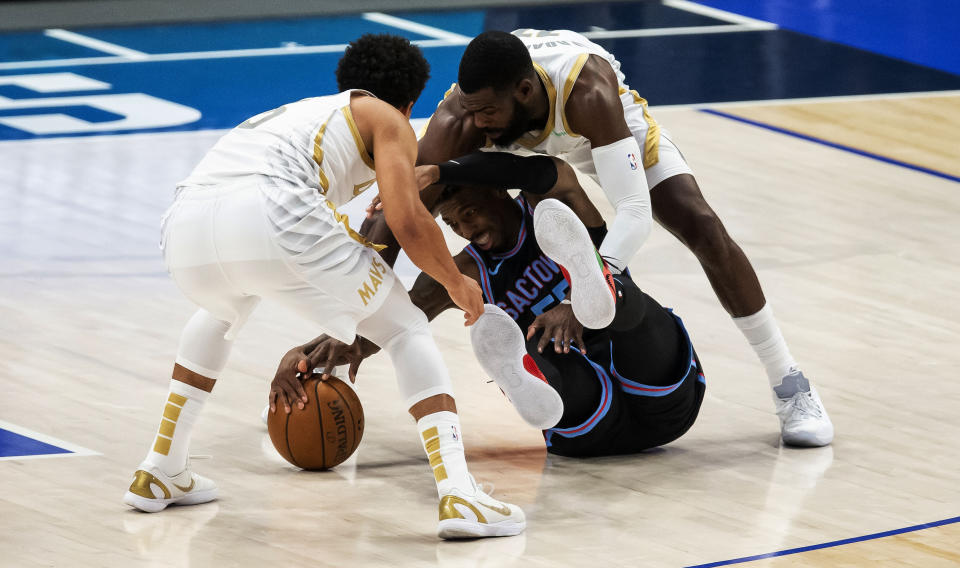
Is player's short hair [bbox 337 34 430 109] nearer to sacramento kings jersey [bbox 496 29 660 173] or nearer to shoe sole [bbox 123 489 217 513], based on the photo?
sacramento kings jersey [bbox 496 29 660 173]

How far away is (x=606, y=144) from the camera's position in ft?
16.3

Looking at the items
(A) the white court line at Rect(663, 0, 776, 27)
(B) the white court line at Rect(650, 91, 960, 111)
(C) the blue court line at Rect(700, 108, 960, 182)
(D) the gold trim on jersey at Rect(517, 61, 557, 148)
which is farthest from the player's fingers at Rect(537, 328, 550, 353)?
(A) the white court line at Rect(663, 0, 776, 27)

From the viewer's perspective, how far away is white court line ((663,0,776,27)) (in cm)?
1380

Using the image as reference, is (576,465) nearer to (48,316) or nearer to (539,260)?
(539,260)

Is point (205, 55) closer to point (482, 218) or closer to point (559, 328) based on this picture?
point (482, 218)

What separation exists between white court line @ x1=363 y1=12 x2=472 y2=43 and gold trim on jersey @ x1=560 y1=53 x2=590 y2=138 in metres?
7.53

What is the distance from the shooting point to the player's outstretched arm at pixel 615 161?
4891 millimetres

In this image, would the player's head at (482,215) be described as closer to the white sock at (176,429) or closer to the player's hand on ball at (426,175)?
the player's hand on ball at (426,175)

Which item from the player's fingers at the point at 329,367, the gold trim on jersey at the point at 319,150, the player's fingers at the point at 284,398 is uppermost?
the gold trim on jersey at the point at 319,150

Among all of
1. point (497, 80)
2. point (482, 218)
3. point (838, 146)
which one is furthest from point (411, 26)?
point (497, 80)

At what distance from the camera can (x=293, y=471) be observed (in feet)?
16.4

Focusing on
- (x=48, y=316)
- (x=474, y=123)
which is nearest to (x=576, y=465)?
(x=474, y=123)

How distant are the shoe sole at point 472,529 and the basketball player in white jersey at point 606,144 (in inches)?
38.6

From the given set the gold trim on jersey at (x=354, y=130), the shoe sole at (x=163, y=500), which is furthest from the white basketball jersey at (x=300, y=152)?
the shoe sole at (x=163, y=500)
